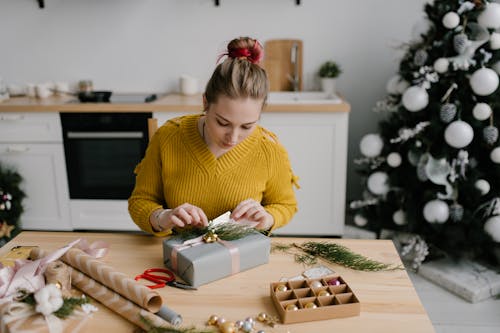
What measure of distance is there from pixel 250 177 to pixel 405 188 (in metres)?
1.52

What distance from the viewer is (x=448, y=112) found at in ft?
8.04

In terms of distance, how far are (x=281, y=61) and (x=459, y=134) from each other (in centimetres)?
146

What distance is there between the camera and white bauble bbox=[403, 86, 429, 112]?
252 cm

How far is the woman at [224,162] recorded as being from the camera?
4.42 feet

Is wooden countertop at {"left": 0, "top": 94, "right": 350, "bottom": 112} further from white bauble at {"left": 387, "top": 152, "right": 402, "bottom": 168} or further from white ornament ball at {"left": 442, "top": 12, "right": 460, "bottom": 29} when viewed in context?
white ornament ball at {"left": 442, "top": 12, "right": 460, "bottom": 29}

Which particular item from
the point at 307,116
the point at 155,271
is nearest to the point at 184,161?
the point at 155,271

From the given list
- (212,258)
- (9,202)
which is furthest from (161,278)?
(9,202)

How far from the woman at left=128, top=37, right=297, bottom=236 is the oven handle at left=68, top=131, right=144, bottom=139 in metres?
1.48

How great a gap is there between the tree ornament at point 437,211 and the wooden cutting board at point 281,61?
1.35 metres

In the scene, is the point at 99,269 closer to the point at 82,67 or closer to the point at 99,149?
the point at 99,149

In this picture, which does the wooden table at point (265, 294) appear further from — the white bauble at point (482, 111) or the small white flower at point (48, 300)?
the white bauble at point (482, 111)

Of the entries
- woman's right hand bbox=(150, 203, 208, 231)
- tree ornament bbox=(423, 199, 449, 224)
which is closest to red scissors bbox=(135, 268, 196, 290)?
woman's right hand bbox=(150, 203, 208, 231)

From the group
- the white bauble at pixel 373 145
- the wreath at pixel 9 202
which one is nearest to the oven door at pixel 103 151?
the wreath at pixel 9 202

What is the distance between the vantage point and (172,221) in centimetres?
→ 127
